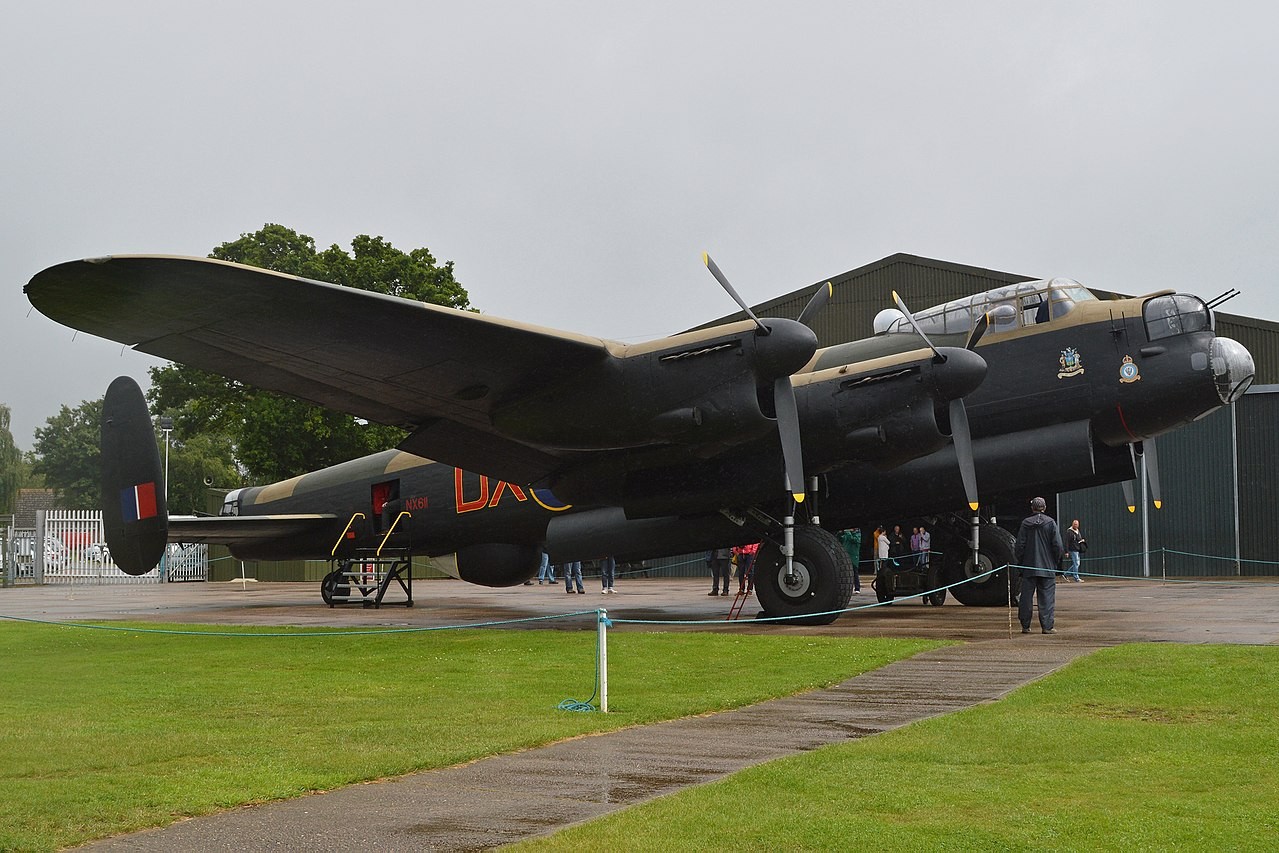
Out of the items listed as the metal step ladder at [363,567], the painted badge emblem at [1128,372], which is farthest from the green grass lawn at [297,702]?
the metal step ladder at [363,567]

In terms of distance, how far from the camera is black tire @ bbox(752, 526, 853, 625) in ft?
50.3

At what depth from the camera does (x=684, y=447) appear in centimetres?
1498

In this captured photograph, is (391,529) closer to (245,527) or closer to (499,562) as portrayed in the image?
(499,562)

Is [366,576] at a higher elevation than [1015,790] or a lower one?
higher

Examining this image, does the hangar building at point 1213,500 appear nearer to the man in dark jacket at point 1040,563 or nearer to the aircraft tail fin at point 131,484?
the man in dark jacket at point 1040,563

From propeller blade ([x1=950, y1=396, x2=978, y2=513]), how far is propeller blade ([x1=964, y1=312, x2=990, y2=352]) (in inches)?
57.5

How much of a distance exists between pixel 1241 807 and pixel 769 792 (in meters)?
2.20

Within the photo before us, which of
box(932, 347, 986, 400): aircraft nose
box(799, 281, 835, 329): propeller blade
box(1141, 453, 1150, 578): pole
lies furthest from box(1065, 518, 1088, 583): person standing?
box(799, 281, 835, 329): propeller blade

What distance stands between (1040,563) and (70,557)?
119 ft

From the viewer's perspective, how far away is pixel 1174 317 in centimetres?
1631

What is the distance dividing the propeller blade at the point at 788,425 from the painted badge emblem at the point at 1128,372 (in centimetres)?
539

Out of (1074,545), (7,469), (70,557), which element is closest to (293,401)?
(70,557)

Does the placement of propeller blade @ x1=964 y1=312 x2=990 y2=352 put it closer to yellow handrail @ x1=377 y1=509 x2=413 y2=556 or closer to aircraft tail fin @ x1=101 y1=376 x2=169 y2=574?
yellow handrail @ x1=377 y1=509 x2=413 y2=556

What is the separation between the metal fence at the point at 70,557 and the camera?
126 ft
